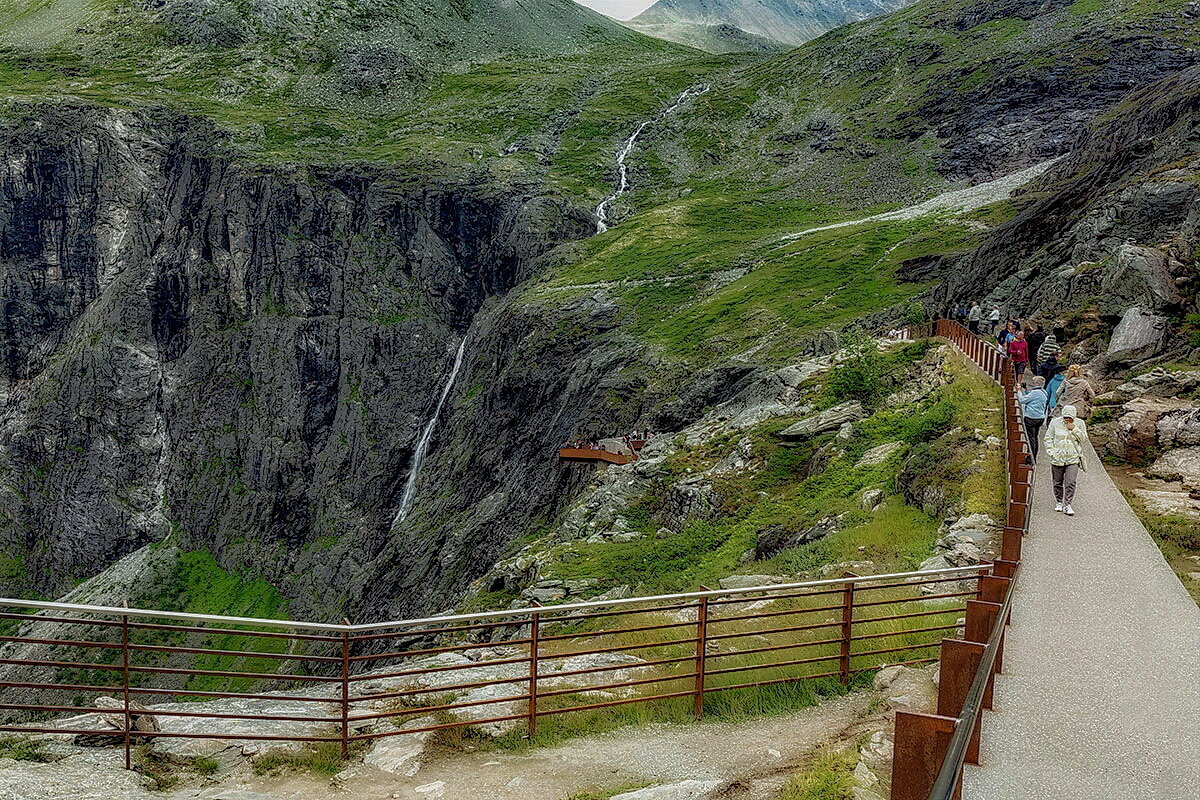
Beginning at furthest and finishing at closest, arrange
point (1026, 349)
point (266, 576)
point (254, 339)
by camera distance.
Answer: point (254, 339) → point (266, 576) → point (1026, 349)

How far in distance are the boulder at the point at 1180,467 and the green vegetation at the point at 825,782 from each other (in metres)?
13.3

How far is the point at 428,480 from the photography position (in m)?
65.0

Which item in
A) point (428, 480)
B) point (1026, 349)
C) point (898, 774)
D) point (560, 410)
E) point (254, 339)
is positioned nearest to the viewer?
point (898, 774)

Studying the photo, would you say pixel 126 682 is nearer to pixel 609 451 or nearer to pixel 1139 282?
pixel 609 451

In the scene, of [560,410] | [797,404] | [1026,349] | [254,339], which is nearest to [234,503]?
[254,339]

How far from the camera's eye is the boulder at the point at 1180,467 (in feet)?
57.1

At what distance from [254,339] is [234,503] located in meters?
18.2

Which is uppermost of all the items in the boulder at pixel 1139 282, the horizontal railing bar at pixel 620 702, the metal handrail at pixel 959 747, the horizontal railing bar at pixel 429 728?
the boulder at pixel 1139 282

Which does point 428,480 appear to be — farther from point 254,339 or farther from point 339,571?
point 254,339

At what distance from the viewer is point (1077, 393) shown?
2295 centimetres

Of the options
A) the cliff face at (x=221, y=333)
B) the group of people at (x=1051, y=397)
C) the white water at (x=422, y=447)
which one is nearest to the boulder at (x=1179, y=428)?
the group of people at (x=1051, y=397)

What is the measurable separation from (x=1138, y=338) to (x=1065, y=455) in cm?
1232

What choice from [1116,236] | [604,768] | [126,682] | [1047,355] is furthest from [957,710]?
[1116,236]

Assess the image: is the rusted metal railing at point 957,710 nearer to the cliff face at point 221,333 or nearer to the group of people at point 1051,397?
the group of people at point 1051,397
